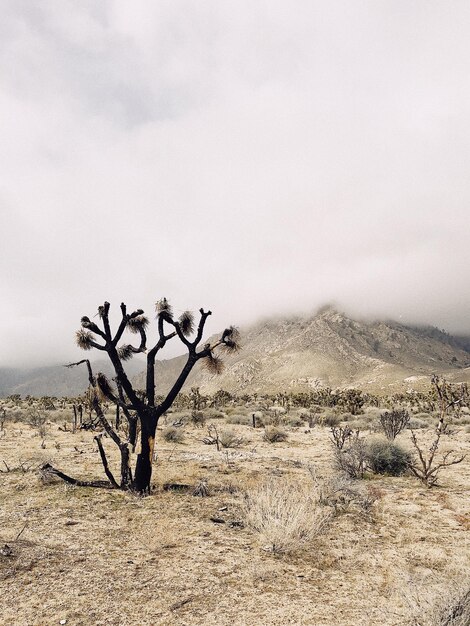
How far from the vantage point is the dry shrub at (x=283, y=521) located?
723 centimetres

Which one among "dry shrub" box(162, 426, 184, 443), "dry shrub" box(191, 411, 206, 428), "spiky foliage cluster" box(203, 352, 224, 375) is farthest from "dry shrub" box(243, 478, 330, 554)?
"dry shrub" box(191, 411, 206, 428)

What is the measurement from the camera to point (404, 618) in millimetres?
4965

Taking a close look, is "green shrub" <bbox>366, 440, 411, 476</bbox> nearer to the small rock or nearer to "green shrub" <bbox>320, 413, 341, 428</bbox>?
the small rock

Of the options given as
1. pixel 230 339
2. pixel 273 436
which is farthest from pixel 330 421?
pixel 230 339

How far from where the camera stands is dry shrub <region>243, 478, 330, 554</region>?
7.23m

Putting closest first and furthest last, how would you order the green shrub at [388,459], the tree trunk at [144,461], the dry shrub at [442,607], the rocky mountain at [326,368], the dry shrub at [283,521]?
the dry shrub at [442,607] < the dry shrub at [283,521] < the tree trunk at [144,461] < the green shrub at [388,459] < the rocky mountain at [326,368]

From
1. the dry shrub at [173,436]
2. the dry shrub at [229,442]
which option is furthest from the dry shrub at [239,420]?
the dry shrub at [229,442]

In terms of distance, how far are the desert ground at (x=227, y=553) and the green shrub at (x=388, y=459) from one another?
2.81ft

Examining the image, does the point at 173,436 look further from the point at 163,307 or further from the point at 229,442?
the point at 163,307

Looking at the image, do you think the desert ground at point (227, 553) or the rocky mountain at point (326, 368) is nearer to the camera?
the desert ground at point (227, 553)

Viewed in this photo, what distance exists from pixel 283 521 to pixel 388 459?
7.63 m

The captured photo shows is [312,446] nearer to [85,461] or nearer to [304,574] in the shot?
[85,461]

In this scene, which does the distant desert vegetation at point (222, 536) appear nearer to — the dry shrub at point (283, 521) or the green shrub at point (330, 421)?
the dry shrub at point (283, 521)

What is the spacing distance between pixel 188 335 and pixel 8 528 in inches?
252
